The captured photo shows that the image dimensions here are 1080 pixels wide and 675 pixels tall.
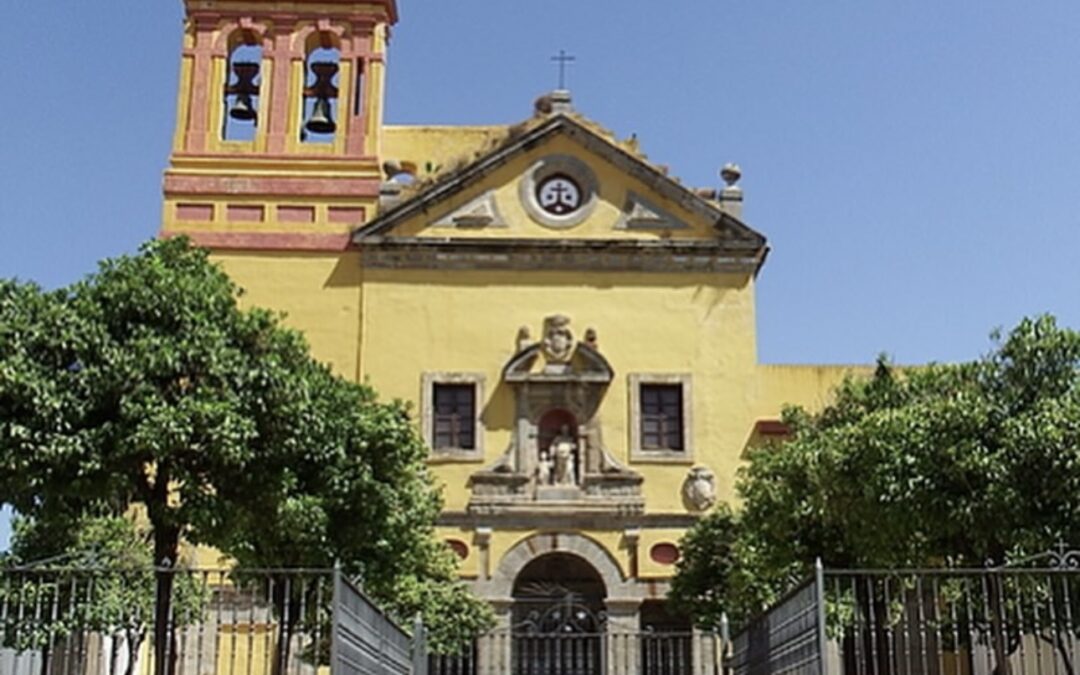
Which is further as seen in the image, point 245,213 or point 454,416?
point 245,213

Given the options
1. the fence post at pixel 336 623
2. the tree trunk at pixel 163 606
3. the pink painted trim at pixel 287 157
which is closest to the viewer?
the fence post at pixel 336 623

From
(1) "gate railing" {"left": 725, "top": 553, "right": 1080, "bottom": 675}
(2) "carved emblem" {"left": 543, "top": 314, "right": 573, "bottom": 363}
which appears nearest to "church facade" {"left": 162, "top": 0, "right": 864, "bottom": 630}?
(2) "carved emblem" {"left": 543, "top": 314, "right": 573, "bottom": 363}

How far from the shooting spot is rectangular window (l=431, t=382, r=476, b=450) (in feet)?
80.8

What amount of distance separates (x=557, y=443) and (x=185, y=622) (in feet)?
28.4

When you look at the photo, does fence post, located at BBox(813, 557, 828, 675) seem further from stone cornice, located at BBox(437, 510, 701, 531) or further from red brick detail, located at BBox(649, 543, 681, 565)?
stone cornice, located at BBox(437, 510, 701, 531)

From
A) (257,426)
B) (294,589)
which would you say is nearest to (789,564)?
(294,589)

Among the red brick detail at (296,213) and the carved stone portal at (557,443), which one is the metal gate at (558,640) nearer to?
the carved stone portal at (557,443)

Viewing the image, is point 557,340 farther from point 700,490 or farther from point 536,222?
point 700,490

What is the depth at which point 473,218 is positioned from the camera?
25.5 m

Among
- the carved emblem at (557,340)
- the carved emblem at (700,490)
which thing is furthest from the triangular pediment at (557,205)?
the carved emblem at (700,490)

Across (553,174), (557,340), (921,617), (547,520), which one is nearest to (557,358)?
(557,340)

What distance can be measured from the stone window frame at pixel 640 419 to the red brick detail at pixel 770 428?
45.8 inches

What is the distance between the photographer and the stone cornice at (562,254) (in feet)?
83.0

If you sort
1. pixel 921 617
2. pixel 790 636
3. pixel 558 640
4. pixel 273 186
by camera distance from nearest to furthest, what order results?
1. pixel 790 636
2. pixel 921 617
3. pixel 558 640
4. pixel 273 186
